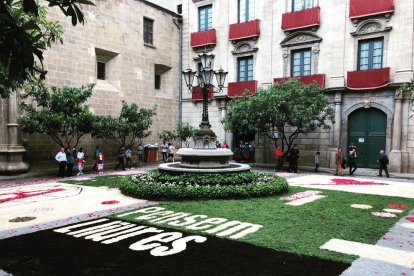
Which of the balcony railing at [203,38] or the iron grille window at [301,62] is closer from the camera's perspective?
the iron grille window at [301,62]

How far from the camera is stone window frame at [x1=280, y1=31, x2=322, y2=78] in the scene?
835 inches

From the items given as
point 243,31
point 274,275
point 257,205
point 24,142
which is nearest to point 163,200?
point 257,205

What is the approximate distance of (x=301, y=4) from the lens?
2188 centimetres

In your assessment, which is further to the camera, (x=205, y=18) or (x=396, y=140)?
(x=205, y=18)

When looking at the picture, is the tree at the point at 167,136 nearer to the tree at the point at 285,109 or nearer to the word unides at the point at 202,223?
the tree at the point at 285,109

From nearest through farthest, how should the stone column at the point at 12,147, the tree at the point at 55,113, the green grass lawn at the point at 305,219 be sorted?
the green grass lawn at the point at 305,219 < the tree at the point at 55,113 < the stone column at the point at 12,147

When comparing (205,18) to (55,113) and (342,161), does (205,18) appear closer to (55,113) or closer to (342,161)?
(55,113)

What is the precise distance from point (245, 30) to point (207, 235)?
768 inches

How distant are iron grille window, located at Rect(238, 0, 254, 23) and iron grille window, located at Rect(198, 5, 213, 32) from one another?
99.4 inches

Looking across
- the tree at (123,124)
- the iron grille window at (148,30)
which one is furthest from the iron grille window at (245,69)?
the tree at (123,124)

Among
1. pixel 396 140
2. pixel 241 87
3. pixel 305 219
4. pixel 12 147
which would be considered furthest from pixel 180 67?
pixel 305 219

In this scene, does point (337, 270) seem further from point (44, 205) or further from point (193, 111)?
A: point (193, 111)

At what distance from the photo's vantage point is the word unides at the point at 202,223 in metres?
6.99

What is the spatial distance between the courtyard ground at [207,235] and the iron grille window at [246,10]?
16336mm
